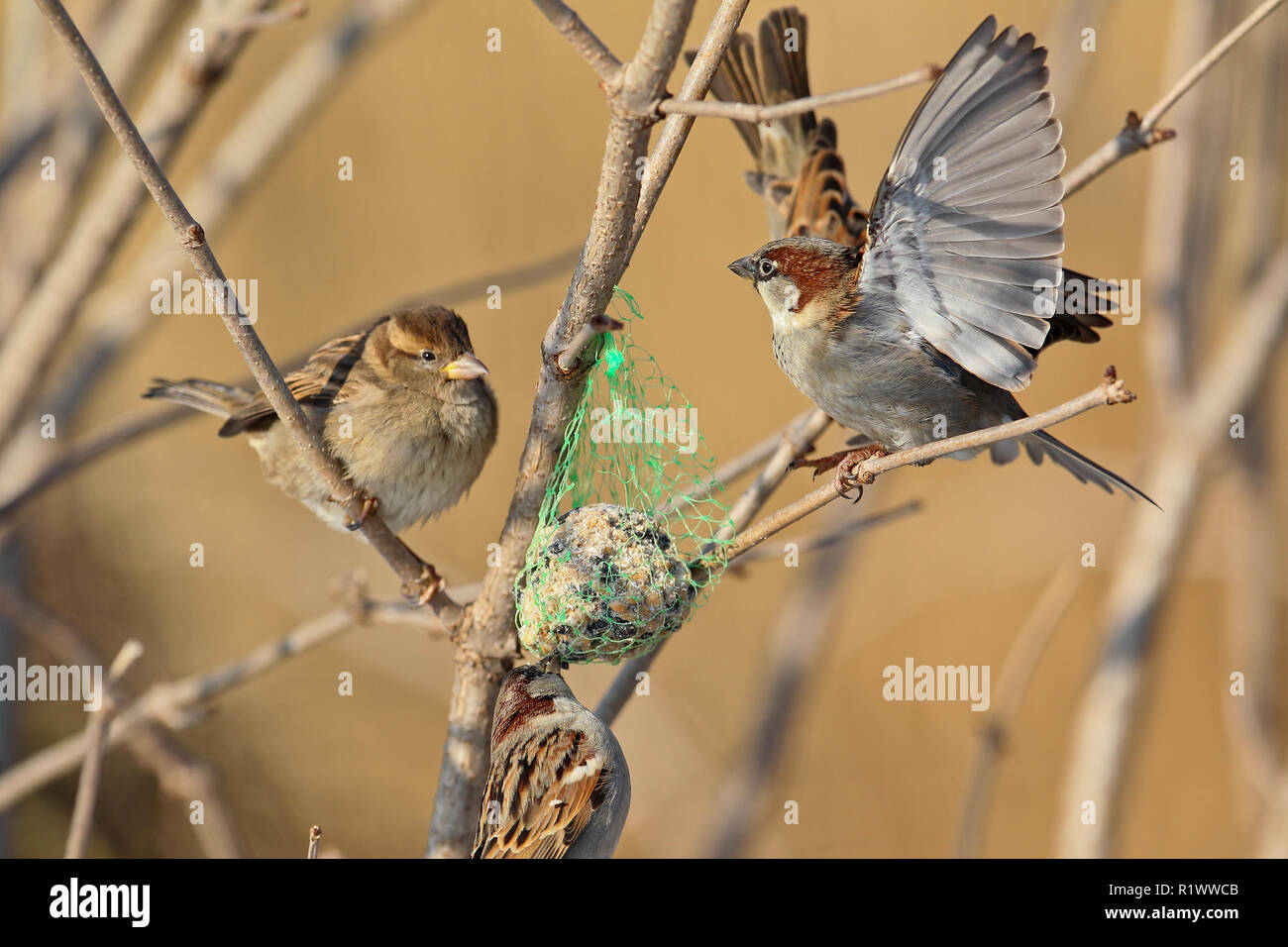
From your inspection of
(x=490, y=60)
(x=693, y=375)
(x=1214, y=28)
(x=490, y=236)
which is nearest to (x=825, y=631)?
(x=1214, y=28)

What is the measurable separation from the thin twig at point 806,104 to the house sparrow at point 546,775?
4.14ft

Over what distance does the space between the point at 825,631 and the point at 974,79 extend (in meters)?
2.36

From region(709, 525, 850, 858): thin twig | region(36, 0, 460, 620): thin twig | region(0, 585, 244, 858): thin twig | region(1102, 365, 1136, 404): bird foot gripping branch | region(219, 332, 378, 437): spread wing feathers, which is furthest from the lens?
region(709, 525, 850, 858): thin twig

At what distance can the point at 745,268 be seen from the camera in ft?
10.4

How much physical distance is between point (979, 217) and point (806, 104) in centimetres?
105

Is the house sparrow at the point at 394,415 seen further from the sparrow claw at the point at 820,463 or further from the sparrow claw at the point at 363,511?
the sparrow claw at the point at 820,463

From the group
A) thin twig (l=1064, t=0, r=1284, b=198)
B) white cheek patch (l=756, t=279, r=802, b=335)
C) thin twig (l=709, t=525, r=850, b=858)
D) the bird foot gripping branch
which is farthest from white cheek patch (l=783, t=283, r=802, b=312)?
thin twig (l=709, t=525, r=850, b=858)

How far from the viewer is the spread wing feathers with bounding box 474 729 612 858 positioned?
8.23ft

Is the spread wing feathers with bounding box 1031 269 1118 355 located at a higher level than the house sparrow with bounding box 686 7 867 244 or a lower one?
lower

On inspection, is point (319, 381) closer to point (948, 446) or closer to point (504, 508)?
point (948, 446)

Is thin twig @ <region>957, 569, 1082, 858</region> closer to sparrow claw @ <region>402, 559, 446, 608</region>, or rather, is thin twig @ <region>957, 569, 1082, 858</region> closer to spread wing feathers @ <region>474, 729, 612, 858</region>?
spread wing feathers @ <region>474, 729, 612, 858</region>

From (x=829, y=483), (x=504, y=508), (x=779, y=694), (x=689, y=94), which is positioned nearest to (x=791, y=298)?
(x=829, y=483)

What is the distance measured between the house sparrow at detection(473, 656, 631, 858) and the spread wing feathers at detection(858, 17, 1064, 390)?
120 centimetres

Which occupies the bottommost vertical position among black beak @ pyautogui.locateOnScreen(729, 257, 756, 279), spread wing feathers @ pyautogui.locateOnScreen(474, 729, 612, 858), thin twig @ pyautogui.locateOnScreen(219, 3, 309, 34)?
spread wing feathers @ pyautogui.locateOnScreen(474, 729, 612, 858)
